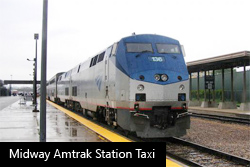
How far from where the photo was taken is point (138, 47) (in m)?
10.9

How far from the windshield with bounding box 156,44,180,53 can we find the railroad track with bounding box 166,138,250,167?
3058 mm

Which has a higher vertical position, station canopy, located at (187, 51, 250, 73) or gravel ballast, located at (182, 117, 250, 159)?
station canopy, located at (187, 51, 250, 73)

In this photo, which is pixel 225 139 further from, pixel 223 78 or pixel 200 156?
pixel 223 78

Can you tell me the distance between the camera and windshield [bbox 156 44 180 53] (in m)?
11.1

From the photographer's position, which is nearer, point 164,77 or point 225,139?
point 164,77

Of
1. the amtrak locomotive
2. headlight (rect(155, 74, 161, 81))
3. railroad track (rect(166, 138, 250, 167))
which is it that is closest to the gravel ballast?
railroad track (rect(166, 138, 250, 167))

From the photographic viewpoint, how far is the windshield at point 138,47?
10820mm

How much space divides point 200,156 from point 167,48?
403 cm

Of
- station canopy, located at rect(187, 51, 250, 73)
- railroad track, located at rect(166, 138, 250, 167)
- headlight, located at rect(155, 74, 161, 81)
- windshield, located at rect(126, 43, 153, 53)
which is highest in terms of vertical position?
station canopy, located at rect(187, 51, 250, 73)

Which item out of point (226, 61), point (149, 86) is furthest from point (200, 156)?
point (226, 61)

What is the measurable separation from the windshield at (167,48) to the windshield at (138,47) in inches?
12.3

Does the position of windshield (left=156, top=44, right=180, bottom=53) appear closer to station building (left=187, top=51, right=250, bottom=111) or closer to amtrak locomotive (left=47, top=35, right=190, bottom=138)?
amtrak locomotive (left=47, top=35, right=190, bottom=138)

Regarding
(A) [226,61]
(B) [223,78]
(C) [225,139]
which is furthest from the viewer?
(B) [223,78]

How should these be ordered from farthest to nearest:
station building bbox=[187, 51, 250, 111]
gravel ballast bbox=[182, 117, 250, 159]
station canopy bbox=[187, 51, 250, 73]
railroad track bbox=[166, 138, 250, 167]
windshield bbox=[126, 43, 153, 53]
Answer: station building bbox=[187, 51, 250, 111] → station canopy bbox=[187, 51, 250, 73] → windshield bbox=[126, 43, 153, 53] → gravel ballast bbox=[182, 117, 250, 159] → railroad track bbox=[166, 138, 250, 167]
